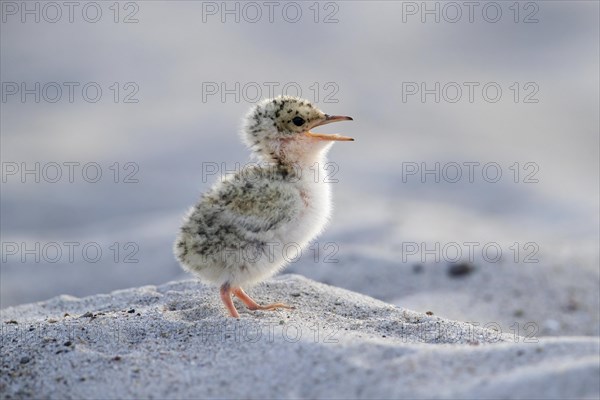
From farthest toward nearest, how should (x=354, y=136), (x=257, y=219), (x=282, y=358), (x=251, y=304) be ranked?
(x=354, y=136)
(x=251, y=304)
(x=257, y=219)
(x=282, y=358)

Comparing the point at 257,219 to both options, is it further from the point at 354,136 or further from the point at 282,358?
the point at 354,136

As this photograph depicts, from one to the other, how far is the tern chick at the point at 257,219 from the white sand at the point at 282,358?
22 centimetres

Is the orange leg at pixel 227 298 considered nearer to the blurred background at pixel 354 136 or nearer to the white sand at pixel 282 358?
the white sand at pixel 282 358

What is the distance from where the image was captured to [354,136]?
10.8m

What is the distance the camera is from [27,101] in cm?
1165

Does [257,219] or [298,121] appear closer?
[257,219]

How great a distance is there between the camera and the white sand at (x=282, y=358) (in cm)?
281

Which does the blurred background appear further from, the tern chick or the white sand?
the white sand

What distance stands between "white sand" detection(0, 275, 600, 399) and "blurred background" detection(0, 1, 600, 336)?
210cm

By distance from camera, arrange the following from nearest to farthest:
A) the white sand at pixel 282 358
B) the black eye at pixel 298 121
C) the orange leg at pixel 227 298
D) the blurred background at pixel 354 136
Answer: the white sand at pixel 282 358, the orange leg at pixel 227 298, the black eye at pixel 298 121, the blurred background at pixel 354 136

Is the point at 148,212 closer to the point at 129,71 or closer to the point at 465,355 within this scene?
the point at 129,71

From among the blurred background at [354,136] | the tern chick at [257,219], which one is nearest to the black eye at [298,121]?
the tern chick at [257,219]

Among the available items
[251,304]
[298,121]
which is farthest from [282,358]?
[298,121]

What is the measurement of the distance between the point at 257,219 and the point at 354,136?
693cm
